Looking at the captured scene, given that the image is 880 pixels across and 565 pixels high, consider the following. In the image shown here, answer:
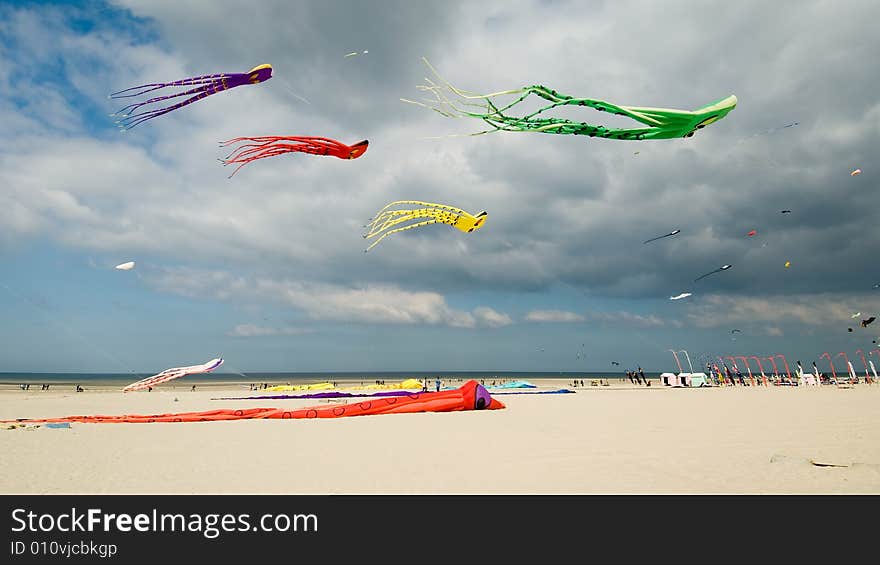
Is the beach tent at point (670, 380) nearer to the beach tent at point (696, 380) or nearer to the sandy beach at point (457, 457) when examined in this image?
the beach tent at point (696, 380)

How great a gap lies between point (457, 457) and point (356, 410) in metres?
8.89

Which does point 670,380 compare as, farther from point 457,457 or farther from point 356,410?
point 457,457

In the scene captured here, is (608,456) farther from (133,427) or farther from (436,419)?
(133,427)

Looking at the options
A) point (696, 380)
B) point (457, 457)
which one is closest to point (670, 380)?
point (696, 380)

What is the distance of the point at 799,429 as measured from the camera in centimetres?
1205

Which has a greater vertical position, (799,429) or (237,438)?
(237,438)

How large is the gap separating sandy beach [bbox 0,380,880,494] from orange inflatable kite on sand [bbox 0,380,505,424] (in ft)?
5.55

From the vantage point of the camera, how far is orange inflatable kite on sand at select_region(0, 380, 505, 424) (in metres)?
16.2

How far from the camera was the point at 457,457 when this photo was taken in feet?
28.8

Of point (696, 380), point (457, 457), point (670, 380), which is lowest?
point (696, 380)

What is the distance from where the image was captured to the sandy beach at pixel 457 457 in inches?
267

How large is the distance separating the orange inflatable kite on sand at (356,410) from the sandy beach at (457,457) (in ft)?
5.55
